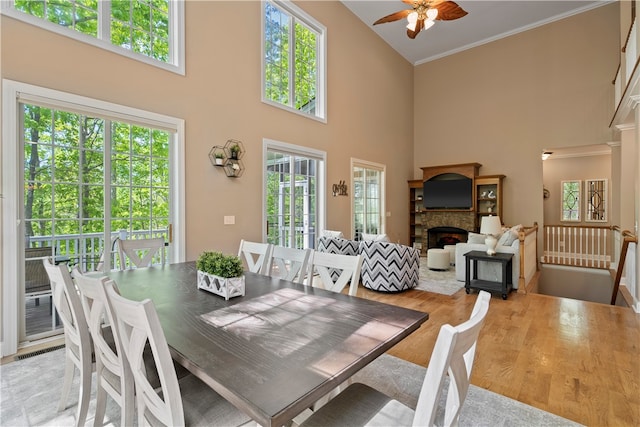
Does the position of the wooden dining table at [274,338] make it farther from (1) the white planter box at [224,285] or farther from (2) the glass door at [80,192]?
(2) the glass door at [80,192]

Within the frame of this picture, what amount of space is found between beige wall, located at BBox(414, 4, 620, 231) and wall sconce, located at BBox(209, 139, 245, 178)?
6.08 meters

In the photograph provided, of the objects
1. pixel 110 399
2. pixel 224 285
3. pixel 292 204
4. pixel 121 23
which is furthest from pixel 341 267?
pixel 121 23

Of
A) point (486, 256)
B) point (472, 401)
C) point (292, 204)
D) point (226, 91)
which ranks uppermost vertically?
point (226, 91)

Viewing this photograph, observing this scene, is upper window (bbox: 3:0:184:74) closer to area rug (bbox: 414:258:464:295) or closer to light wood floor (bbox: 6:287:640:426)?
light wood floor (bbox: 6:287:640:426)

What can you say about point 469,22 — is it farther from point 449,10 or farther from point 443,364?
point 443,364

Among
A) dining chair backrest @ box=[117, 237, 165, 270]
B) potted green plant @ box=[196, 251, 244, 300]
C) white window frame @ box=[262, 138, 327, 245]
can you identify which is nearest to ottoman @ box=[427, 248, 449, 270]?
white window frame @ box=[262, 138, 327, 245]

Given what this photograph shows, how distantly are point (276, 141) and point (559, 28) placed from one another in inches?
278

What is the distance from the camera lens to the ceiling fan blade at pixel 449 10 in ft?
12.7

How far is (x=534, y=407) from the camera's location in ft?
6.48

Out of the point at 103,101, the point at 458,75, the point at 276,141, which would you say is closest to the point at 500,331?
the point at 276,141

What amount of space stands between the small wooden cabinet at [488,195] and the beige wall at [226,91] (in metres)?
2.62

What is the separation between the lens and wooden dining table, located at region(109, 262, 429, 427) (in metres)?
0.90

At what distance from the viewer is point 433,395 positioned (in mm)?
787

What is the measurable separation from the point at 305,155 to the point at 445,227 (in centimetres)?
442
